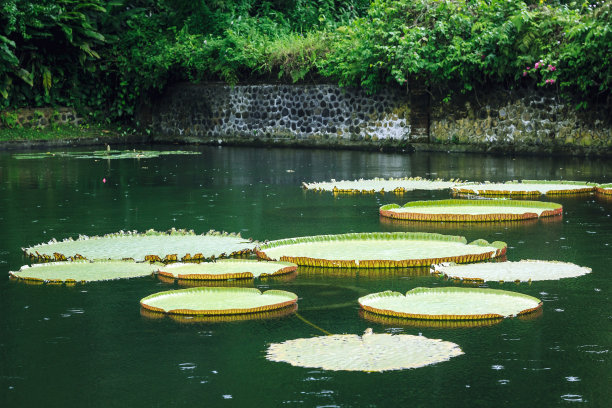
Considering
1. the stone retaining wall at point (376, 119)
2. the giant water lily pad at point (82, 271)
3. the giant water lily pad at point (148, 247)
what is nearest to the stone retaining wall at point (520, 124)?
the stone retaining wall at point (376, 119)

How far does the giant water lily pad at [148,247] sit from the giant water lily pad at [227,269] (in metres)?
0.35

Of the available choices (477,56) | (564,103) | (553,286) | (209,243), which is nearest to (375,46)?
(477,56)

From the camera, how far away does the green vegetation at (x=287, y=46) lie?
1820 centimetres

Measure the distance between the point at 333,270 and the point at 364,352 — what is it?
2263 millimetres

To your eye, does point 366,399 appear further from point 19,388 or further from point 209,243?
point 209,243

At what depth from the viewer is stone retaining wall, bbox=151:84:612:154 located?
18609 mm

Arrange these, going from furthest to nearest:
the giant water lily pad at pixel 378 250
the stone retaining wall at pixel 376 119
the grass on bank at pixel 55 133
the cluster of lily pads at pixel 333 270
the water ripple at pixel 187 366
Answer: the grass on bank at pixel 55 133 → the stone retaining wall at pixel 376 119 → the giant water lily pad at pixel 378 250 → the cluster of lily pads at pixel 333 270 → the water ripple at pixel 187 366

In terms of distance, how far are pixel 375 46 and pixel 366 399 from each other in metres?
16.1

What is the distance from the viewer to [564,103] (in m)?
18.4

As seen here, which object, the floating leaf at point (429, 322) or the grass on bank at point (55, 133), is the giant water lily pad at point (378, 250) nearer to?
the floating leaf at point (429, 322)

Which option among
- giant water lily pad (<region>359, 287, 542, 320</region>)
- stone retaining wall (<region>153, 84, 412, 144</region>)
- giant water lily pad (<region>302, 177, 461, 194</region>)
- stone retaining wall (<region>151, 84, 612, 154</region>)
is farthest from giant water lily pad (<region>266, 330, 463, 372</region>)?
stone retaining wall (<region>153, 84, 412, 144</region>)

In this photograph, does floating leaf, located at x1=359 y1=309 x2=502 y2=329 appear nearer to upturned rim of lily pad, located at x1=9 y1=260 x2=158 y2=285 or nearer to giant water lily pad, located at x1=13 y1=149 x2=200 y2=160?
upturned rim of lily pad, located at x1=9 y1=260 x2=158 y2=285

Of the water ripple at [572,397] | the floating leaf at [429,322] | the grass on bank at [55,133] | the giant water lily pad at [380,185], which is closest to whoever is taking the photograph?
the water ripple at [572,397]

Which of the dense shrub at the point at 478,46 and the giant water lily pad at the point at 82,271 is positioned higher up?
the dense shrub at the point at 478,46
